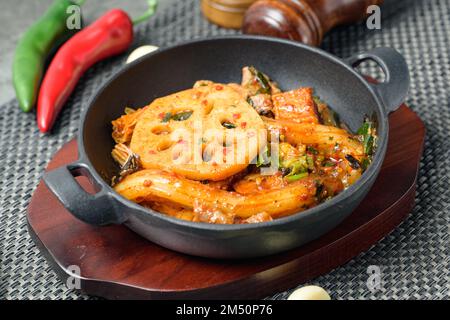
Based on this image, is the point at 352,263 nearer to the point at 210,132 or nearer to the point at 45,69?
the point at 210,132

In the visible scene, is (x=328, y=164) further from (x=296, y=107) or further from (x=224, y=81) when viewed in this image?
(x=224, y=81)

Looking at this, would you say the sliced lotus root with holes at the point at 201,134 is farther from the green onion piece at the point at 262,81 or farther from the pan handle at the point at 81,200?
the pan handle at the point at 81,200

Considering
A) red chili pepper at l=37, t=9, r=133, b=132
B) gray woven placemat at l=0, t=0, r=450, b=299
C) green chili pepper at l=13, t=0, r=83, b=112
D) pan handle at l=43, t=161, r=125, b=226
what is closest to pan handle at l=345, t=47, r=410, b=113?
gray woven placemat at l=0, t=0, r=450, b=299

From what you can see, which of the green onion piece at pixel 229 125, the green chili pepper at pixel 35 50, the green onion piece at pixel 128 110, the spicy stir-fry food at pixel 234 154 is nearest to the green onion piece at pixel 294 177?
the spicy stir-fry food at pixel 234 154

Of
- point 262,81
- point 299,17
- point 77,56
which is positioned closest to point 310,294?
point 262,81

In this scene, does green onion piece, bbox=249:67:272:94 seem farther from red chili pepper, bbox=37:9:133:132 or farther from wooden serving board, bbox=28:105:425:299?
red chili pepper, bbox=37:9:133:132

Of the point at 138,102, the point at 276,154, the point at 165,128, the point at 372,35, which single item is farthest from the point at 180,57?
the point at 372,35
